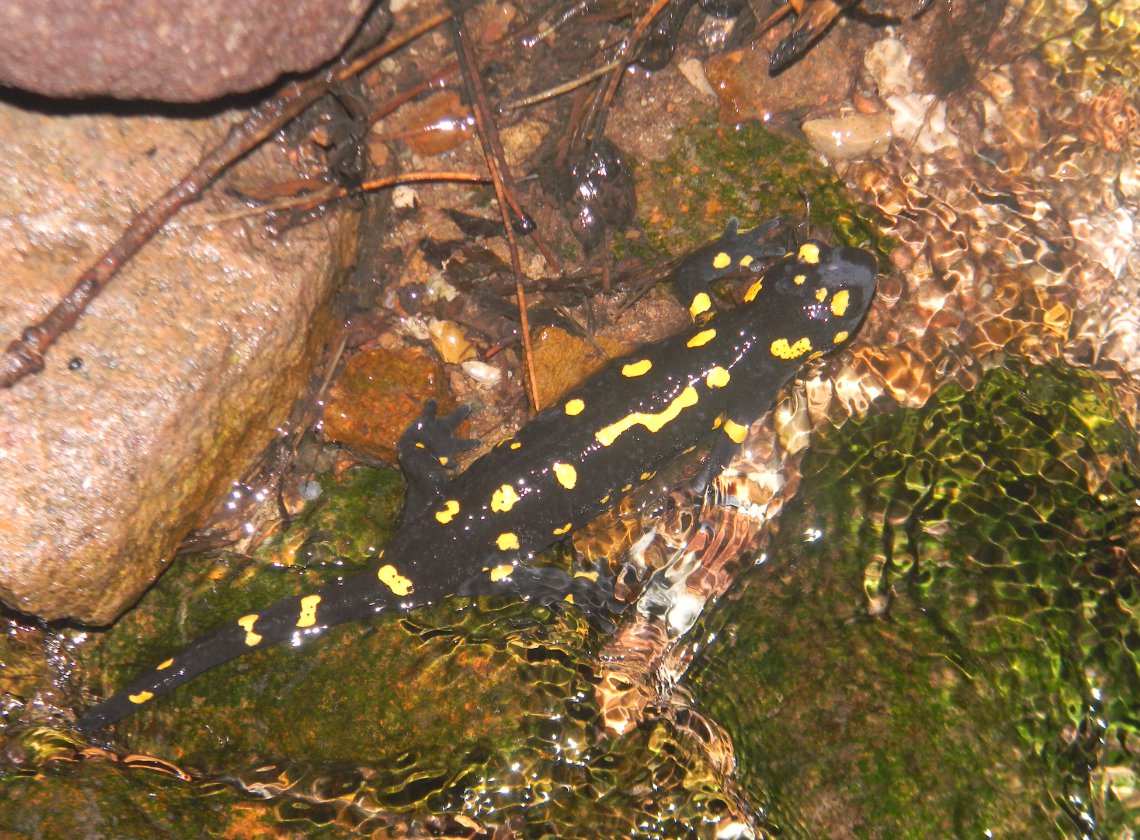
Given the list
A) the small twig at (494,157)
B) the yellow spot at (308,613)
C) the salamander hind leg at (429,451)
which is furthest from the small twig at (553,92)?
the yellow spot at (308,613)

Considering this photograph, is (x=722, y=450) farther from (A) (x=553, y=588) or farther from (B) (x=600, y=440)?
(A) (x=553, y=588)

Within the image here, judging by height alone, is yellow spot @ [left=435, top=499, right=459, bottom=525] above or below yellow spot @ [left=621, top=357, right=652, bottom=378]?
below

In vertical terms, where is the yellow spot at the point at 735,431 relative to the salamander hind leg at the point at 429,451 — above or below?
below

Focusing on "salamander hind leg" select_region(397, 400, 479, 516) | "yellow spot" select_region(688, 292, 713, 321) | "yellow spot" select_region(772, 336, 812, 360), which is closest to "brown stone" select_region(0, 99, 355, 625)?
"salamander hind leg" select_region(397, 400, 479, 516)

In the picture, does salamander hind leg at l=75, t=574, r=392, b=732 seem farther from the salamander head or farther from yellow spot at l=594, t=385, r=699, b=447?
the salamander head

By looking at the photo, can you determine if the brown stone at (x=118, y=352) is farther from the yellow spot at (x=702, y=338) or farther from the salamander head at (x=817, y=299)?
the salamander head at (x=817, y=299)

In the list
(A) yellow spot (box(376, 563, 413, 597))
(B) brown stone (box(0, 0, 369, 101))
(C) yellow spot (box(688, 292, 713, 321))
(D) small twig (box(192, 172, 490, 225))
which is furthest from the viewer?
(C) yellow spot (box(688, 292, 713, 321))
